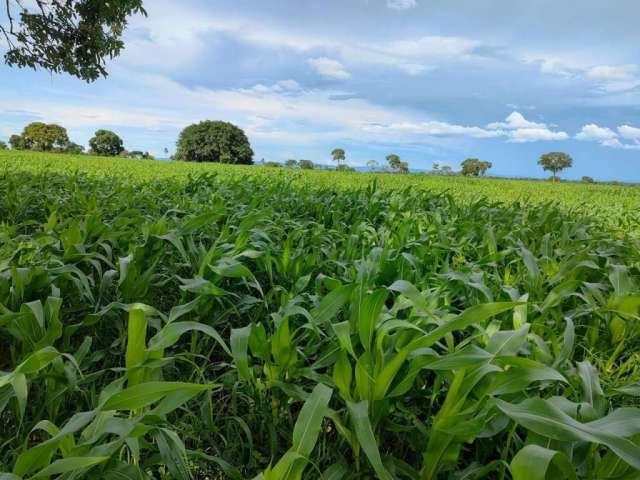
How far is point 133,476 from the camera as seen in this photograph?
2.82 ft

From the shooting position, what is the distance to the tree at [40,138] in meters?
61.2

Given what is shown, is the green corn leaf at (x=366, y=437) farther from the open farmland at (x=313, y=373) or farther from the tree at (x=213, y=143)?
the tree at (x=213, y=143)

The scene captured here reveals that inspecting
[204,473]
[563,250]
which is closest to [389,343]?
[204,473]

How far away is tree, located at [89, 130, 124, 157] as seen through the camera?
232ft

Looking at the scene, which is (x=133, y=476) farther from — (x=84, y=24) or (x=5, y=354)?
(x=84, y=24)

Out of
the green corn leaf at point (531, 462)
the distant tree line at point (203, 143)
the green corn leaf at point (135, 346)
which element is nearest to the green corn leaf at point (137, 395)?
the green corn leaf at point (135, 346)

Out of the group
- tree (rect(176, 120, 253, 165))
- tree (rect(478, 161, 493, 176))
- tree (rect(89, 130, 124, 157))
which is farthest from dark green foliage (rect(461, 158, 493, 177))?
tree (rect(89, 130, 124, 157))

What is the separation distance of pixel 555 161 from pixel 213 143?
181ft

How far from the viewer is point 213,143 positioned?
193 ft

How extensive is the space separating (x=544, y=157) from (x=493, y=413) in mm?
79987

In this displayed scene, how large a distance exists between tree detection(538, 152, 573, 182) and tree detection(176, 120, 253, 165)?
161 ft

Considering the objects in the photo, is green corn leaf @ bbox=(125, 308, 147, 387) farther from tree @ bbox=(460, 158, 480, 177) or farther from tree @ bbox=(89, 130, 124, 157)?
tree @ bbox=(89, 130, 124, 157)

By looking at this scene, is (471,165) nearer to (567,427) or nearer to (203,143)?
(203,143)

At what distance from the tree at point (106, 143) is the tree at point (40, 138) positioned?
23.3 feet
